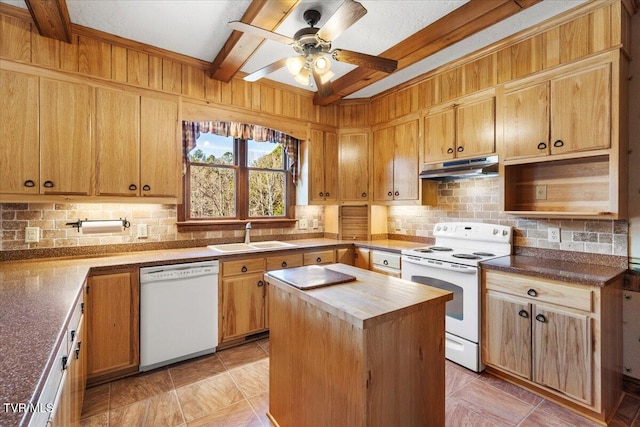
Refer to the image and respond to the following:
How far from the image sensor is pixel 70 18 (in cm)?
225

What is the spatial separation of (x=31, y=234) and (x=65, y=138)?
2.66ft

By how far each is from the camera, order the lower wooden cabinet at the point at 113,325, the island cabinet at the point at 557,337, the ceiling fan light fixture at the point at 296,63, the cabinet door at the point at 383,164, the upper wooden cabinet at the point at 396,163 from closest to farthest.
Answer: the island cabinet at the point at 557,337, the ceiling fan light fixture at the point at 296,63, the lower wooden cabinet at the point at 113,325, the upper wooden cabinet at the point at 396,163, the cabinet door at the point at 383,164

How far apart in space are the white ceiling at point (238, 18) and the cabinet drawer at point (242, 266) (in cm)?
193

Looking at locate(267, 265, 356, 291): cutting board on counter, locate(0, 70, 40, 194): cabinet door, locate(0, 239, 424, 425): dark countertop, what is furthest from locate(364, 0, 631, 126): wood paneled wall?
A: locate(0, 70, 40, 194): cabinet door

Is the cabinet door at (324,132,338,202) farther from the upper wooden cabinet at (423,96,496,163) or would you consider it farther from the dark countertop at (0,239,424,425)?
the dark countertop at (0,239,424,425)

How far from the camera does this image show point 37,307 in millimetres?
1312

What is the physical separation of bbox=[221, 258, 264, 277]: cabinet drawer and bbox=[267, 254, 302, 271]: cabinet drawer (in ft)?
0.32

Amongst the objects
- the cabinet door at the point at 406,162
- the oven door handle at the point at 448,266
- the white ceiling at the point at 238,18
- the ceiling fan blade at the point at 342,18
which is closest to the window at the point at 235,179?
the white ceiling at the point at 238,18

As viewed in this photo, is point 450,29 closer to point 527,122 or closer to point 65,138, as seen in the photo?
point 527,122

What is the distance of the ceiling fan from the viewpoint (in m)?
1.69

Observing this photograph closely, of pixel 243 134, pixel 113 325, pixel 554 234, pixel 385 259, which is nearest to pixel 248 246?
pixel 243 134

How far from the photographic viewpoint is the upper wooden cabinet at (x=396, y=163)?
3.37 meters

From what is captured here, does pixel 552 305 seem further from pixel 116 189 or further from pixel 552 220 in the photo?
pixel 116 189

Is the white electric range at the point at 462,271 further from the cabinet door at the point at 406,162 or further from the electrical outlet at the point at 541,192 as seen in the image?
the cabinet door at the point at 406,162
